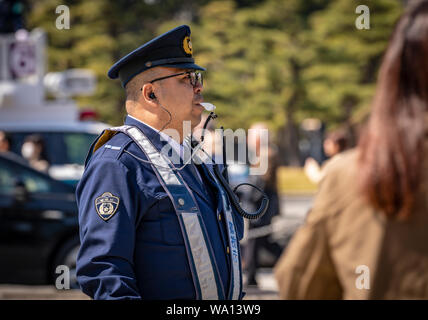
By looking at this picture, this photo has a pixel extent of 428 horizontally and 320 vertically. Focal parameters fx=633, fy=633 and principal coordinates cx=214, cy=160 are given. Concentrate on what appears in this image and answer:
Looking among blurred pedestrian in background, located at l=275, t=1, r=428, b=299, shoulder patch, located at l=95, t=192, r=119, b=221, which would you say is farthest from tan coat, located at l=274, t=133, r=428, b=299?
shoulder patch, located at l=95, t=192, r=119, b=221

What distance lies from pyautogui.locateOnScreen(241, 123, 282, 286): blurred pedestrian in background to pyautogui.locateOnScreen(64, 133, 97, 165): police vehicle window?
206 cm

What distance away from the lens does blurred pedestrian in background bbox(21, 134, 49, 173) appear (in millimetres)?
7566

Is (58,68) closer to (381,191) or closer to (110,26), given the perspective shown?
(110,26)

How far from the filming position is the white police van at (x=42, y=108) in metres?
7.83

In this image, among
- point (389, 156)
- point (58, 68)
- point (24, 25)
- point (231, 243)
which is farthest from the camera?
point (58, 68)

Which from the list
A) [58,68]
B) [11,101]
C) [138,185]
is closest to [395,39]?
[138,185]

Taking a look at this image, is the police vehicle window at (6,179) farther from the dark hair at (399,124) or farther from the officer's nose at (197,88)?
the dark hair at (399,124)

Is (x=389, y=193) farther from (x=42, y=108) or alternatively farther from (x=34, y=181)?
(x=42, y=108)

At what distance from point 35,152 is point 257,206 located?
2.76 metres

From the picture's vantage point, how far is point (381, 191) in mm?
1590

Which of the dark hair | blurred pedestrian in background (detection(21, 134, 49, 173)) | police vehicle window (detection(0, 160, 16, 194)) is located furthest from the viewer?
blurred pedestrian in background (detection(21, 134, 49, 173))

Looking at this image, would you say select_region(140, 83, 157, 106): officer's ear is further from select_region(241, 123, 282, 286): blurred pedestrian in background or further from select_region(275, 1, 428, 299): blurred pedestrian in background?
select_region(241, 123, 282, 286): blurred pedestrian in background

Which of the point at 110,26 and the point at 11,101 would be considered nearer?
the point at 11,101
